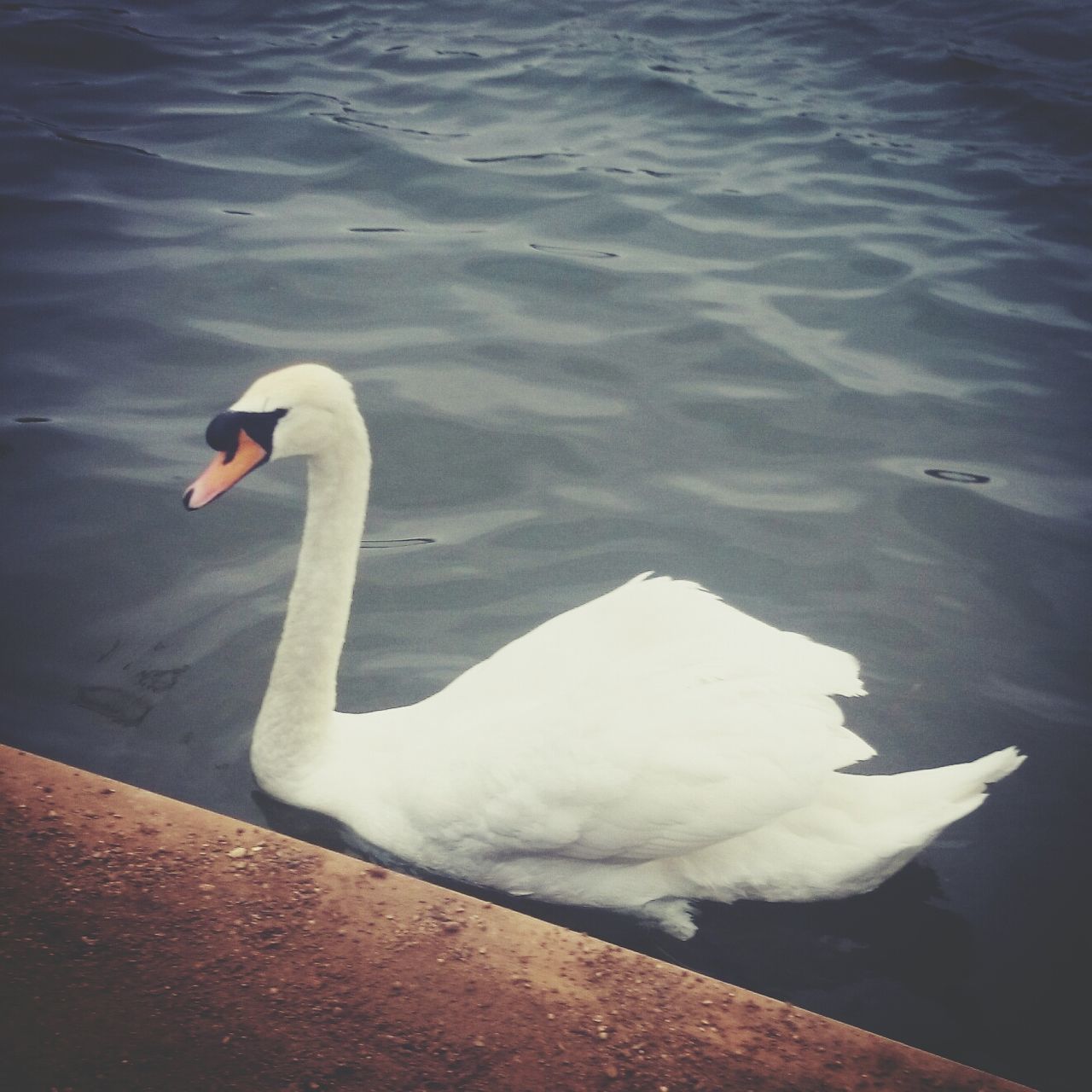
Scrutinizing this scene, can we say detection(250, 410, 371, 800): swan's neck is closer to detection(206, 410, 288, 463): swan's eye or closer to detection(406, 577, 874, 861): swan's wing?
detection(206, 410, 288, 463): swan's eye

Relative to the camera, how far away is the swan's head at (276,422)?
3641 millimetres

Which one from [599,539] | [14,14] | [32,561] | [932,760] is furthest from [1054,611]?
[14,14]

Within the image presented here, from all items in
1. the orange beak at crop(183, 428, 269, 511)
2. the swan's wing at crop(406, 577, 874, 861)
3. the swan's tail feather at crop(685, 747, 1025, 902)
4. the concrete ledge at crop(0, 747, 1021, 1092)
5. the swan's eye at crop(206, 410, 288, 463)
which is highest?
the swan's eye at crop(206, 410, 288, 463)

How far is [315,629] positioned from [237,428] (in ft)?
2.51

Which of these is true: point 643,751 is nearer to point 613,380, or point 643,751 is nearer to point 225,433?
point 225,433

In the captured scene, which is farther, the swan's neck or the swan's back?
the swan's neck

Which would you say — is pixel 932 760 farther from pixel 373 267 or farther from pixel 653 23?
pixel 653 23

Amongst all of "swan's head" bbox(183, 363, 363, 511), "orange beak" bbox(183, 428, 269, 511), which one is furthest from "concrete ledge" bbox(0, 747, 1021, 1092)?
"swan's head" bbox(183, 363, 363, 511)

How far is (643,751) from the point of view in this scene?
347 centimetres

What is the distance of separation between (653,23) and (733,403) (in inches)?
305

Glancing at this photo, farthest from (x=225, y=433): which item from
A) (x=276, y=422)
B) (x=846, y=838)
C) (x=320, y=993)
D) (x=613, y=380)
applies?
(x=613, y=380)

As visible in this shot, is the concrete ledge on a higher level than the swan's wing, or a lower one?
higher

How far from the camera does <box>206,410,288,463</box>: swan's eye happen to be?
3.62m

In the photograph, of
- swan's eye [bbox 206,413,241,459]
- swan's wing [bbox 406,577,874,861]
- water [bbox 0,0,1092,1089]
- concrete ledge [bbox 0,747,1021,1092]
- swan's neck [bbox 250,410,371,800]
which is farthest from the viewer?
water [bbox 0,0,1092,1089]
